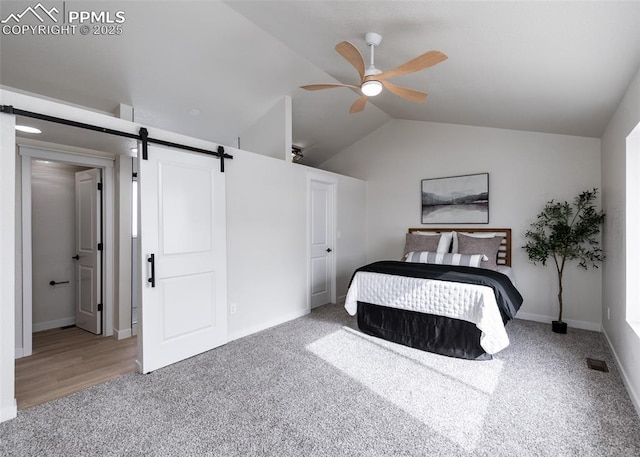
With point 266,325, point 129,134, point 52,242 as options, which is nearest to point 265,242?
point 266,325

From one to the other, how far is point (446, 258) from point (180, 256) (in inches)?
128

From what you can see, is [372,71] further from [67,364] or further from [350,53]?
[67,364]

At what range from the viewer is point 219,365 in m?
2.84

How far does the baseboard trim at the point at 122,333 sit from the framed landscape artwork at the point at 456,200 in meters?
4.51

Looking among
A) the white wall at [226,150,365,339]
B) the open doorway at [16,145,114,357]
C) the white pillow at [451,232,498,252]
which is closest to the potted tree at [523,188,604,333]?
the white pillow at [451,232,498,252]

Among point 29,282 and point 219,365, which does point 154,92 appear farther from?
point 219,365

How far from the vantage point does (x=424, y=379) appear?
2.58 metres

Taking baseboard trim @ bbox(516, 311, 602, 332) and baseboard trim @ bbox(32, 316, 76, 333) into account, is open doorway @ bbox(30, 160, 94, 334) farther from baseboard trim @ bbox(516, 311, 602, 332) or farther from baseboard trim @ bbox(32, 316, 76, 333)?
baseboard trim @ bbox(516, 311, 602, 332)

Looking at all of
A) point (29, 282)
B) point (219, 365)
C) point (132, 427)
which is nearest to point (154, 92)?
point (29, 282)

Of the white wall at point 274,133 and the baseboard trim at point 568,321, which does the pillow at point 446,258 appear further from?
the white wall at point 274,133

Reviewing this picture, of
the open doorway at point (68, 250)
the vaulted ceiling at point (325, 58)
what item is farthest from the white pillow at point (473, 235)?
the open doorway at point (68, 250)

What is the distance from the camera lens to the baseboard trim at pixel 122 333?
11.9 ft

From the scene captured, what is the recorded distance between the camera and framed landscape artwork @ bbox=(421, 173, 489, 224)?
4.57 meters

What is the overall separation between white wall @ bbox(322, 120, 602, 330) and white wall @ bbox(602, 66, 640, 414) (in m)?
0.36
